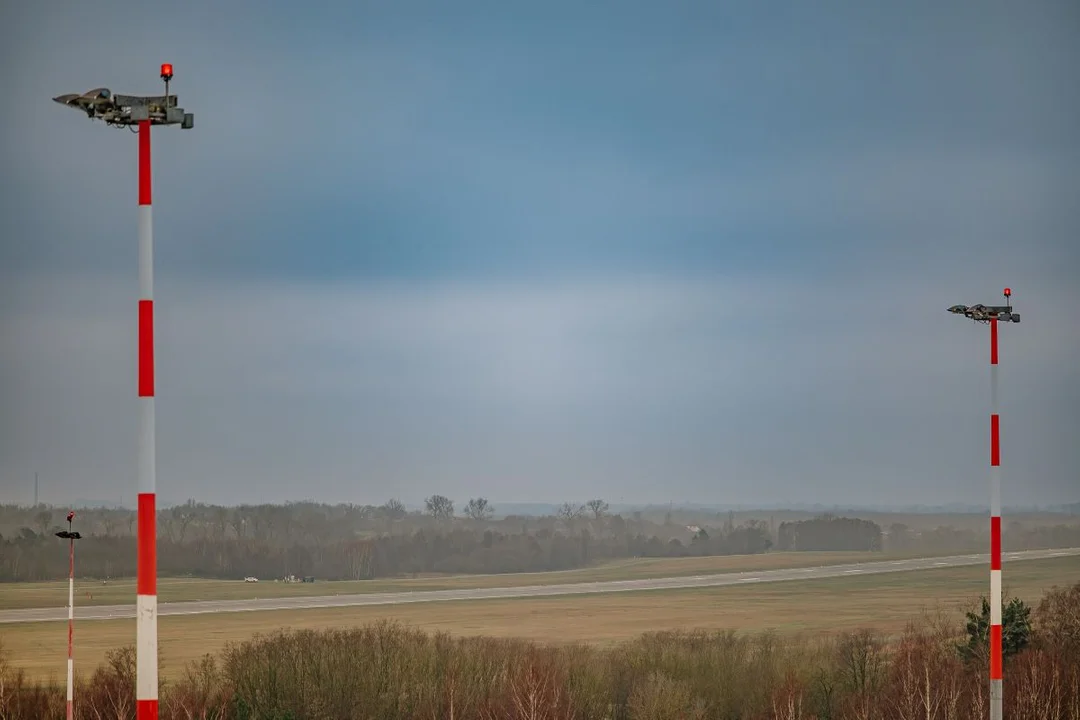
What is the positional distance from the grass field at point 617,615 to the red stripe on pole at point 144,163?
87287mm

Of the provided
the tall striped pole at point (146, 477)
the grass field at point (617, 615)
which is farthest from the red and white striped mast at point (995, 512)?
the grass field at point (617, 615)

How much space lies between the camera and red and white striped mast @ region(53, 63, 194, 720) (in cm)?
1966

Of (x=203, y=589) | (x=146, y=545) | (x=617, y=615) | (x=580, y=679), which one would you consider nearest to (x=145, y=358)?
(x=146, y=545)

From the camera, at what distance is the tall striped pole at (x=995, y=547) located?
126 feet

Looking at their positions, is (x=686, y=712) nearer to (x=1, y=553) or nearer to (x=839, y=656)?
(x=839, y=656)

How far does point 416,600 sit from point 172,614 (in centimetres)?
3172

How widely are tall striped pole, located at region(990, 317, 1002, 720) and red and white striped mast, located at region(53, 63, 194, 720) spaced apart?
85.3 ft

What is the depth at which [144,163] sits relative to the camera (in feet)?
66.3

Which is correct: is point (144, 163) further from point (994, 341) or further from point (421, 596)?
point (421, 596)

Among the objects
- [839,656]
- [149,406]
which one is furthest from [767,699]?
[149,406]

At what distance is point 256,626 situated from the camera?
131875 millimetres

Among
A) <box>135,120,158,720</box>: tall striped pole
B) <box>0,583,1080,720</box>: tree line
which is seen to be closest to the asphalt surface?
<box>0,583,1080,720</box>: tree line

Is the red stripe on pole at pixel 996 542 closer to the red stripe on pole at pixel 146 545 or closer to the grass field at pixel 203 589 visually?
the red stripe on pole at pixel 146 545

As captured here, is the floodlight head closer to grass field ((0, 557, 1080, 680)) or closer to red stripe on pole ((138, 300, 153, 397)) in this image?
red stripe on pole ((138, 300, 153, 397))
